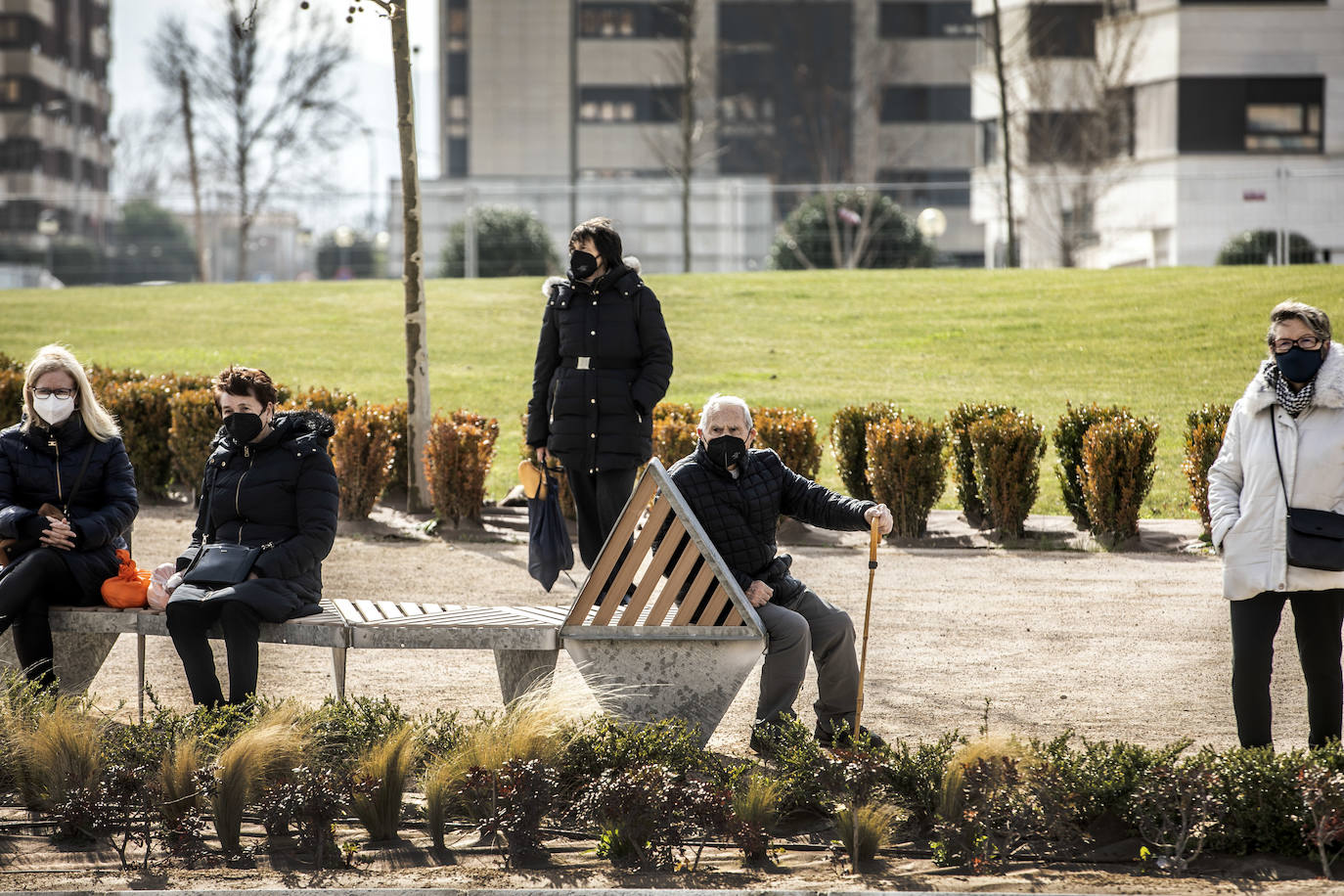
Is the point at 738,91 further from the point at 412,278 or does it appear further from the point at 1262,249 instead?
the point at 412,278

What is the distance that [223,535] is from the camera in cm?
634

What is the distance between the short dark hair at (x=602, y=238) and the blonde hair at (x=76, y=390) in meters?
2.29

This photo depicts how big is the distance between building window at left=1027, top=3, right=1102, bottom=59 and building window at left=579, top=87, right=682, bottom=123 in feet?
80.9

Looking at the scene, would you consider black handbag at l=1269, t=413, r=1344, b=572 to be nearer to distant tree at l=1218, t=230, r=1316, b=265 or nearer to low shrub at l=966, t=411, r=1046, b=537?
low shrub at l=966, t=411, r=1046, b=537

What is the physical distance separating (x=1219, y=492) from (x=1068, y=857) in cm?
161

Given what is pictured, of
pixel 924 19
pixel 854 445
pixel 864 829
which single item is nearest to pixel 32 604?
pixel 864 829

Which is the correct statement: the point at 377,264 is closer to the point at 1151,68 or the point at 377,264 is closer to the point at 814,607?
the point at 1151,68

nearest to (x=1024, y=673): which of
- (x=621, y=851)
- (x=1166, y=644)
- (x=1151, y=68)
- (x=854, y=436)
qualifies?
(x=1166, y=644)

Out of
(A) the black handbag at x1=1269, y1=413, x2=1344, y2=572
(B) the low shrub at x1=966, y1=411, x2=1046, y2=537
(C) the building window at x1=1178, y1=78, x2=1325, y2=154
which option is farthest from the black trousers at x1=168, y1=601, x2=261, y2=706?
(C) the building window at x1=1178, y1=78, x2=1325, y2=154

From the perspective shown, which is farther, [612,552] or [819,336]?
[819,336]

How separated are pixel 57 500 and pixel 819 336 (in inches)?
607

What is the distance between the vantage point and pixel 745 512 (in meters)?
6.07

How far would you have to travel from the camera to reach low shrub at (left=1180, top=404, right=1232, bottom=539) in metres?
10.7

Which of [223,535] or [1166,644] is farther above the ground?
[223,535]
